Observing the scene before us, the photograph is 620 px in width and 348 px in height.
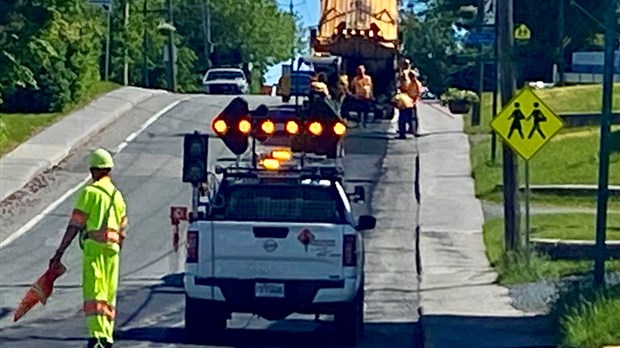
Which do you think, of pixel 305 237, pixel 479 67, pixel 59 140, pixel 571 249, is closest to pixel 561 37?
pixel 479 67

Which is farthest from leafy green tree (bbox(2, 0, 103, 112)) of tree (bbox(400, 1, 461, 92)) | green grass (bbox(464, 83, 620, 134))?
tree (bbox(400, 1, 461, 92))

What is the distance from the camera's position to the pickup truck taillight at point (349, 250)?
59.6 feet

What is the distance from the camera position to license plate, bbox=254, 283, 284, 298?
1817 cm

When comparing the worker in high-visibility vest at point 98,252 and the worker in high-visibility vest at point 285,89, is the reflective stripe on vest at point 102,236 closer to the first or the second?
the worker in high-visibility vest at point 98,252

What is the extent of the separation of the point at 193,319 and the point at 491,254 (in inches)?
377

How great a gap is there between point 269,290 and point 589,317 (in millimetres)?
3499

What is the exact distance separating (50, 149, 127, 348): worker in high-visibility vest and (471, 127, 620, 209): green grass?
62.9ft

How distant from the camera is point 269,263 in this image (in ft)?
59.7

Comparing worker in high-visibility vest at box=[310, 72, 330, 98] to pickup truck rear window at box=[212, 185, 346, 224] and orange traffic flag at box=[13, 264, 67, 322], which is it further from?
orange traffic flag at box=[13, 264, 67, 322]

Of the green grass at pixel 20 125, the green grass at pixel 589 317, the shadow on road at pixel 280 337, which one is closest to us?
the green grass at pixel 589 317

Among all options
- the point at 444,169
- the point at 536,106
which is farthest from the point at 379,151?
the point at 536,106

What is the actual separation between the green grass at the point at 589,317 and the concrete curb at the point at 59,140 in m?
16.3

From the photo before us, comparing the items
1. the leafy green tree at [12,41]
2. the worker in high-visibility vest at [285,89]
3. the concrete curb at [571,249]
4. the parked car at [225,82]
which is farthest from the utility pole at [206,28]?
the concrete curb at [571,249]

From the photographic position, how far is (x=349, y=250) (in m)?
18.2
